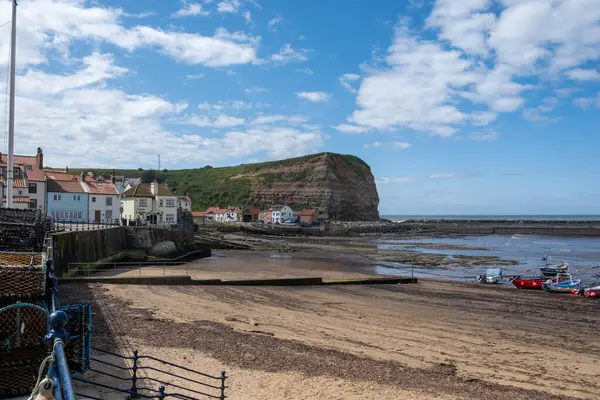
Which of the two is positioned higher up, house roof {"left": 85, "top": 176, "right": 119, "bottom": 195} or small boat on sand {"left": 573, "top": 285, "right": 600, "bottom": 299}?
house roof {"left": 85, "top": 176, "right": 119, "bottom": 195}

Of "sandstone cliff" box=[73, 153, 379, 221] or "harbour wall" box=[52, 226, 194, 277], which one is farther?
"sandstone cliff" box=[73, 153, 379, 221]

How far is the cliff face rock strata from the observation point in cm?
15262

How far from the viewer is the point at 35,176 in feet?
166

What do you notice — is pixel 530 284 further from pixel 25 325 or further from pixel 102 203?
pixel 102 203

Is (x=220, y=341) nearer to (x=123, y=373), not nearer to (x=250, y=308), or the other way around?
(x=123, y=373)

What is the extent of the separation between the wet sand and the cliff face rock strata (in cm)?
12536

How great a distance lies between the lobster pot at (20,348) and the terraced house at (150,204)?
58.4 metres

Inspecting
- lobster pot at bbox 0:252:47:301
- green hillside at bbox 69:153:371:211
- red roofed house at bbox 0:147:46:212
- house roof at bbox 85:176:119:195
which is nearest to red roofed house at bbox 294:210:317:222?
green hillside at bbox 69:153:371:211

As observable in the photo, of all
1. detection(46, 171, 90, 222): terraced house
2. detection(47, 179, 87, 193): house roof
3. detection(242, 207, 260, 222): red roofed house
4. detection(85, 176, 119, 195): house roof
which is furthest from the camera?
detection(242, 207, 260, 222): red roofed house

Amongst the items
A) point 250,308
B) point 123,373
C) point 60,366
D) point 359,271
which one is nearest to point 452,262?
point 359,271

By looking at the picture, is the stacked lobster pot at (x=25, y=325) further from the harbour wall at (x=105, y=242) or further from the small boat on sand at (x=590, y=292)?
the small boat on sand at (x=590, y=292)

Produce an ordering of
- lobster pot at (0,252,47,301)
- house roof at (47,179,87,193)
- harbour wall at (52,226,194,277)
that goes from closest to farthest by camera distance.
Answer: lobster pot at (0,252,47,301)
harbour wall at (52,226,194,277)
house roof at (47,179,87,193)

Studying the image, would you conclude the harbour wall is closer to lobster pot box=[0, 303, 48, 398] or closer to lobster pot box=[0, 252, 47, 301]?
lobster pot box=[0, 252, 47, 301]

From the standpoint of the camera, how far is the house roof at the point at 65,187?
5141 cm
